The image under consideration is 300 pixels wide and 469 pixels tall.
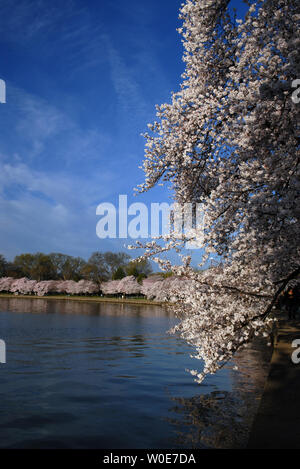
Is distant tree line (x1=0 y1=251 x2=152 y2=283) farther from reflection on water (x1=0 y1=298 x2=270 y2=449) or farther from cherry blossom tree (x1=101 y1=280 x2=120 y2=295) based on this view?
reflection on water (x1=0 y1=298 x2=270 y2=449)

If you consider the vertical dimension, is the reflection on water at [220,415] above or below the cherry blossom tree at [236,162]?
below

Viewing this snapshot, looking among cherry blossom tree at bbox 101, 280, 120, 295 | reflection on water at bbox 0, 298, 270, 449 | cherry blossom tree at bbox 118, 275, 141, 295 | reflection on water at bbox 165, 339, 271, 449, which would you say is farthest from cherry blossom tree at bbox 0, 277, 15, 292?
reflection on water at bbox 165, 339, 271, 449

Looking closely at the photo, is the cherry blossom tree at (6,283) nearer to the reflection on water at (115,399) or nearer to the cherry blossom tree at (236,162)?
the reflection on water at (115,399)

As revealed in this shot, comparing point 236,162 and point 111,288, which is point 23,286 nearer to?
point 111,288

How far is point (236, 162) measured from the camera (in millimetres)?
8445

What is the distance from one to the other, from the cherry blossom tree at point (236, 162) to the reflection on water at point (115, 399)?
58.8 inches

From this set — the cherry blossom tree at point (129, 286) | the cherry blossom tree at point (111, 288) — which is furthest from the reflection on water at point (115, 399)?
the cherry blossom tree at point (111, 288)

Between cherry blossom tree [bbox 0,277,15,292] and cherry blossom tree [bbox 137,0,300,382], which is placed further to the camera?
cherry blossom tree [bbox 0,277,15,292]

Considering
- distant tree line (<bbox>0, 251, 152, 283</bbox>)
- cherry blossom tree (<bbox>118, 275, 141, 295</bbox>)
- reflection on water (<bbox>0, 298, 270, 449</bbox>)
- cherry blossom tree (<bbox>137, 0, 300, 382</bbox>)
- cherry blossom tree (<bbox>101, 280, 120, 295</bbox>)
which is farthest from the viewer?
distant tree line (<bbox>0, 251, 152, 283</bbox>)

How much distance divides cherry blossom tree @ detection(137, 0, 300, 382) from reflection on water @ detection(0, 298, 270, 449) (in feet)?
4.90

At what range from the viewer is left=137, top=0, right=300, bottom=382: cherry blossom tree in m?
6.73

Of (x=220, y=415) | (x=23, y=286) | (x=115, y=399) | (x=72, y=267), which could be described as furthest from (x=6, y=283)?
(x=220, y=415)

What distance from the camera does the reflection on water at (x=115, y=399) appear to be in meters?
7.79

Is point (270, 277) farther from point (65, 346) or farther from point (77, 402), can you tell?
point (65, 346)
